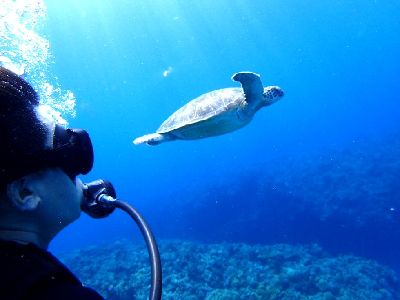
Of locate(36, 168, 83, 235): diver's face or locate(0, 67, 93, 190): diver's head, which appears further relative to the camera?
locate(36, 168, 83, 235): diver's face

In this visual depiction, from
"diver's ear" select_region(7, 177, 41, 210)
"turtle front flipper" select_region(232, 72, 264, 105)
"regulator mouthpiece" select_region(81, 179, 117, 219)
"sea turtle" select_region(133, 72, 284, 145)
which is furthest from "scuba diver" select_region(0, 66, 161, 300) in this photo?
"sea turtle" select_region(133, 72, 284, 145)

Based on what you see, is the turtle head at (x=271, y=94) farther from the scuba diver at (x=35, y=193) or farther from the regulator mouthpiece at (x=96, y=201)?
the scuba diver at (x=35, y=193)

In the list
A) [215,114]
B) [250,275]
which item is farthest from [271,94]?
[250,275]

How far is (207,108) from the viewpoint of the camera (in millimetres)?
7586

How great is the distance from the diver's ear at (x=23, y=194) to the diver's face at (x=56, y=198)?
0.11 ft

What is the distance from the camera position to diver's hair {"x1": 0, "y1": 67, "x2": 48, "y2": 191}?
1117 millimetres

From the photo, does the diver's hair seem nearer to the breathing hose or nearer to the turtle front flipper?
the breathing hose

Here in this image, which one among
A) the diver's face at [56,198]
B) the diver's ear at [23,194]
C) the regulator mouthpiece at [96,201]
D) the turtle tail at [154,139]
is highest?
the diver's ear at [23,194]

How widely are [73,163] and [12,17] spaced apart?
449 inches

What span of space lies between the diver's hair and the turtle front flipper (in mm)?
5548

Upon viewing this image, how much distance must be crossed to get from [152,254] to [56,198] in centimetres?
48

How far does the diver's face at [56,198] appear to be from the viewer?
1321mm

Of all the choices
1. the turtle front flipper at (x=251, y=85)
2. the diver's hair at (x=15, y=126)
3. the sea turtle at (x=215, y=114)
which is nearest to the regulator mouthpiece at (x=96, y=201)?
the diver's hair at (x=15, y=126)

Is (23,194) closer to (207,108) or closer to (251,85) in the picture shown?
(251,85)
